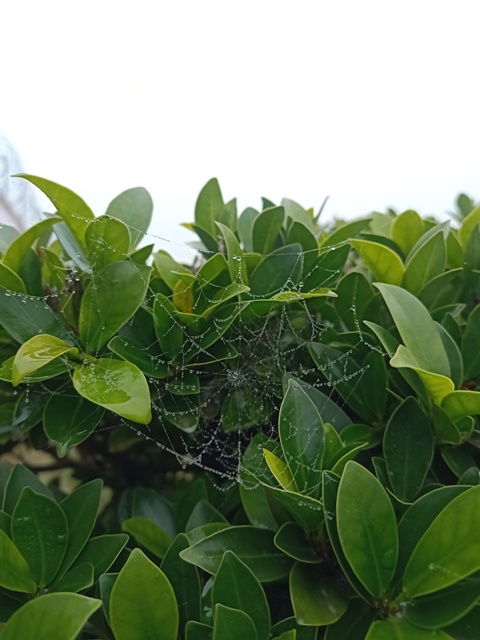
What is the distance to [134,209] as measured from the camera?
0.85 m

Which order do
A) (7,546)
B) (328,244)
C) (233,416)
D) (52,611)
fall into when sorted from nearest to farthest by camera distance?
(52,611) < (7,546) < (233,416) < (328,244)

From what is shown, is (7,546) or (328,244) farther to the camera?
(328,244)

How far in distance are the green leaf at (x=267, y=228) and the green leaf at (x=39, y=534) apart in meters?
0.51

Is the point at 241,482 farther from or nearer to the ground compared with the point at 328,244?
nearer to the ground

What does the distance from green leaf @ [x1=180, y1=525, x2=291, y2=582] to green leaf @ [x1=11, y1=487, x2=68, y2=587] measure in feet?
0.53

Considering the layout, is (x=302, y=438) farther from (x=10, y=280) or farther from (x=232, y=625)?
(x=10, y=280)

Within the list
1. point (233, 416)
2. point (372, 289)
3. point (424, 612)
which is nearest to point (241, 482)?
point (233, 416)

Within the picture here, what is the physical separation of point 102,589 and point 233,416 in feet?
0.95

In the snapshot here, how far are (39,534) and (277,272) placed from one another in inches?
17.4

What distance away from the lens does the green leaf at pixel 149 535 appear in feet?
2.29

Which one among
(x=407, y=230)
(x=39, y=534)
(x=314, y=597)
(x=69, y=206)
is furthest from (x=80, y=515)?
(x=407, y=230)

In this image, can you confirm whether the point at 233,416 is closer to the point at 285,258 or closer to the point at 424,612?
the point at 285,258

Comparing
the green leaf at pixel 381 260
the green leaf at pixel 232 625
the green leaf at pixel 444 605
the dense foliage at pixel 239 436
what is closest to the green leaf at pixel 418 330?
the dense foliage at pixel 239 436

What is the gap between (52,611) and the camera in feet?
1.48
